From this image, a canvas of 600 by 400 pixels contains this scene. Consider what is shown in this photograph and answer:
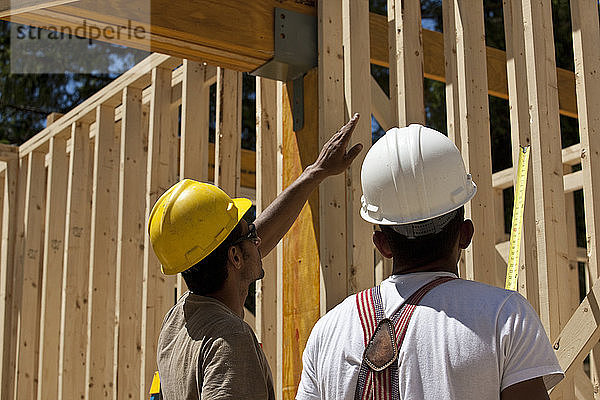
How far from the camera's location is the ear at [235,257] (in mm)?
2588

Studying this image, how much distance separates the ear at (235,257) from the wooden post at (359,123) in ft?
3.13

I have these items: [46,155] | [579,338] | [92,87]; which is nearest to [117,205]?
[46,155]

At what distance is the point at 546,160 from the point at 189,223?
1.55 meters

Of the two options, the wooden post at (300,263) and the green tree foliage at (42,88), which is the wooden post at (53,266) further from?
the green tree foliage at (42,88)

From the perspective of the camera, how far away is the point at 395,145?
208 centimetres

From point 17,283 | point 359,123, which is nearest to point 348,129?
point 359,123

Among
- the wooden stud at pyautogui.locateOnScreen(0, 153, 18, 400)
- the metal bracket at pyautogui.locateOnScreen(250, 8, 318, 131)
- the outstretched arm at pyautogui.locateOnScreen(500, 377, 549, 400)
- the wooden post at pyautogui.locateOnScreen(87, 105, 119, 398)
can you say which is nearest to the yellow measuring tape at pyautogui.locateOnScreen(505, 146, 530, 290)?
the outstretched arm at pyautogui.locateOnScreen(500, 377, 549, 400)

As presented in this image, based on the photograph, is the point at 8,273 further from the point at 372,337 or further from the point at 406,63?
the point at 372,337

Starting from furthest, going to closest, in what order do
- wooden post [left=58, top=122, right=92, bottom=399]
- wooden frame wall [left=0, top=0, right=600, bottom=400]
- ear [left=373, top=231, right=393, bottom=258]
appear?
wooden post [left=58, top=122, right=92, bottom=399] < wooden frame wall [left=0, top=0, right=600, bottom=400] < ear [left=373, top=231, right=393, bottom=258]

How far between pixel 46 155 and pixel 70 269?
1299 mm

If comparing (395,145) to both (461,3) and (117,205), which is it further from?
(117,205)

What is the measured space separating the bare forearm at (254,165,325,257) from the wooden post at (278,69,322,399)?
493 mm

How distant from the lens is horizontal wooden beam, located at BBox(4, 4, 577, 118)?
3.45 metres

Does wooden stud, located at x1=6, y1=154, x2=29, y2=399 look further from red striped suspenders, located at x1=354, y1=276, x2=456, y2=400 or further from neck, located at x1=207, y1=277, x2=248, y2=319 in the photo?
red striped suspenders, located at x1=354, y1=276, x2=456, y2=400
